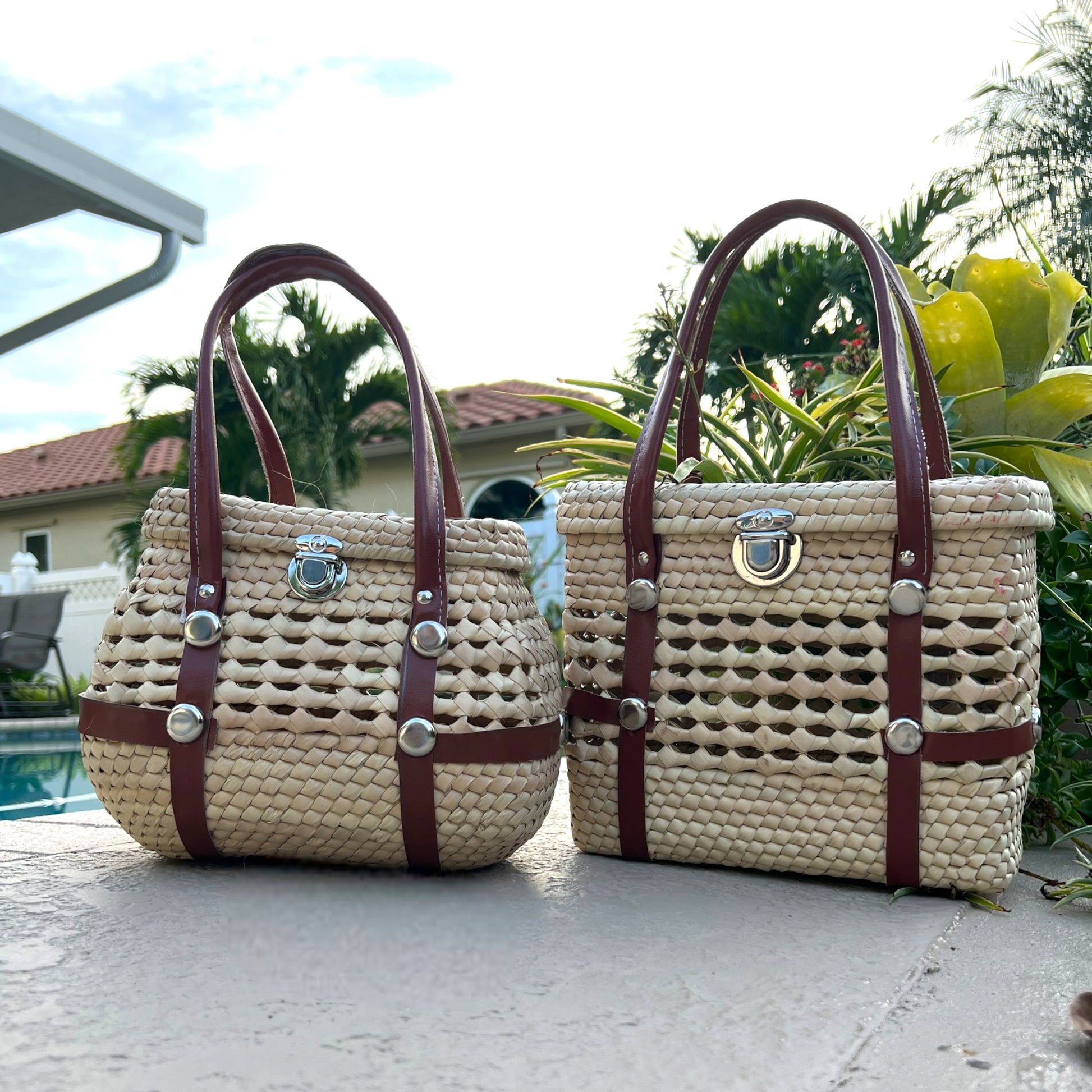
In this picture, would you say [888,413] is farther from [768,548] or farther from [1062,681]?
[1062,681]

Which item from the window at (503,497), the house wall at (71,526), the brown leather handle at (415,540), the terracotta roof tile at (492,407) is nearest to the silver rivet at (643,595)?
the brown leather handle at (415,540)

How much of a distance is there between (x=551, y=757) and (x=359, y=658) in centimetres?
33

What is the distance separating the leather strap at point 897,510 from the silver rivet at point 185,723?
0.63m

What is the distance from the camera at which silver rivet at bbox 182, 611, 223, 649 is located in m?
1.38

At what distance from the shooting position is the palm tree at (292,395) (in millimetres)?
9438

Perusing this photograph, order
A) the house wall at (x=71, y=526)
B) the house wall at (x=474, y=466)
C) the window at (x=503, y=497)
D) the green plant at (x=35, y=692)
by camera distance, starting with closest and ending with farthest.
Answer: the green plant at (x=35, y=692) < the house wall at (x=474, y=466) < the window at (x=503, y=497) < the house wall at (x=71, y=526)

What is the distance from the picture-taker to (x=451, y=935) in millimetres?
1174

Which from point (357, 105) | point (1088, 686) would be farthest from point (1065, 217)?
point (1088, 686)

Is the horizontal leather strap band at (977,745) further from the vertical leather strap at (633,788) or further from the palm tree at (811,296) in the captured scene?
the palm tree at (811,296)

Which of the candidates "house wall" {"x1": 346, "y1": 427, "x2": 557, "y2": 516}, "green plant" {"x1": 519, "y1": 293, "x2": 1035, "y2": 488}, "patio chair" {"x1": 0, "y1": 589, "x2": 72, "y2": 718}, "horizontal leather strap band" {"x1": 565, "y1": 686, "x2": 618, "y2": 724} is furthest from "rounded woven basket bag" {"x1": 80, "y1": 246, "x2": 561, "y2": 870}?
"house wall" {"x1": 346, "y1": 427, "x2": 557, "y2": 516}

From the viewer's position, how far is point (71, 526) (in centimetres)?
1748

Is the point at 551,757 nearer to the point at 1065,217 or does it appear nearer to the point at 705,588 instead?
the point at 705,588

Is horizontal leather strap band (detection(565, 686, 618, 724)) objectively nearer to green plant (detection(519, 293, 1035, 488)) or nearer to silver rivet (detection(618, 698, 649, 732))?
silver rivet (detection(618, 698, 649, 732))

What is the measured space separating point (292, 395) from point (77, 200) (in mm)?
3343
